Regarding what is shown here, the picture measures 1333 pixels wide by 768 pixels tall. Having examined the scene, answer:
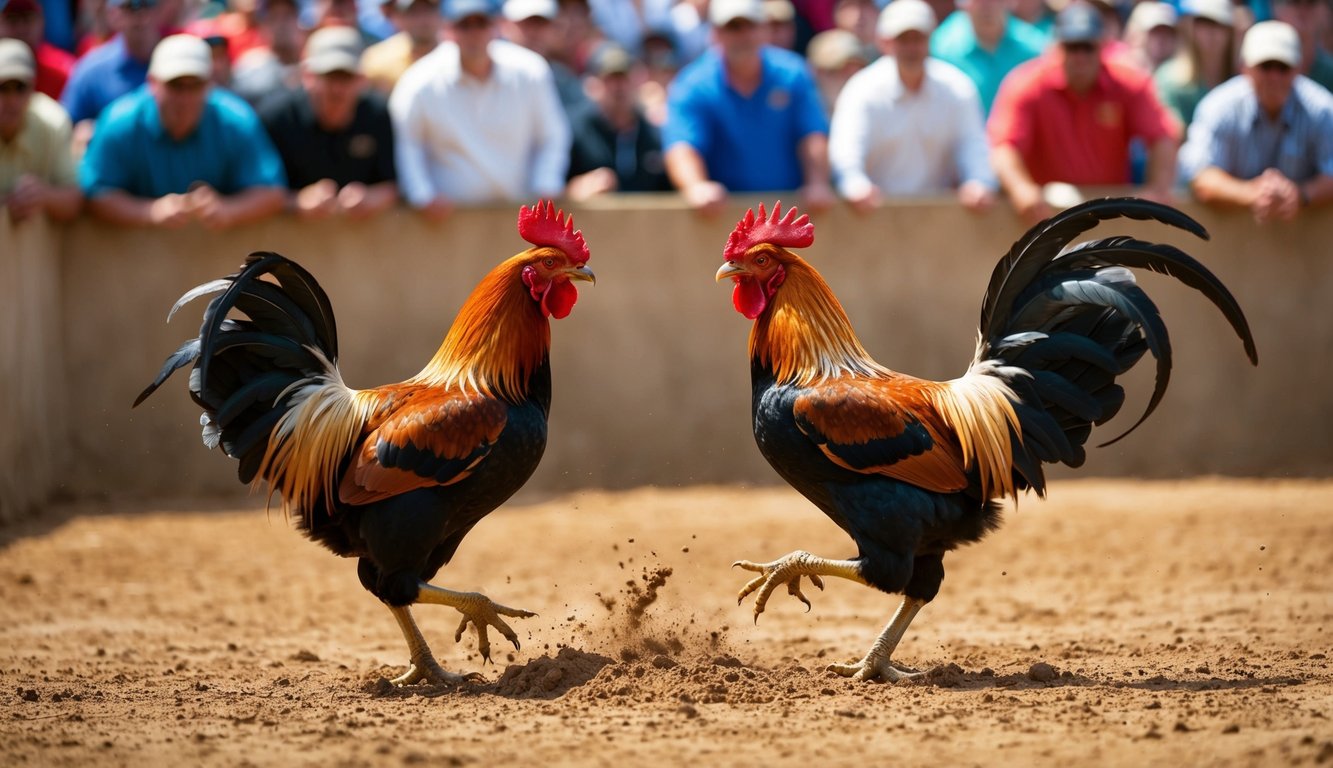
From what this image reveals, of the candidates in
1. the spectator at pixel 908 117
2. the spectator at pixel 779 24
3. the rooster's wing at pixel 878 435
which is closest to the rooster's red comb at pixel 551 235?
the rooster's wing at pixel 878 435

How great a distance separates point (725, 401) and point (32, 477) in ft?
15.1

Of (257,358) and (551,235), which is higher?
(551,235)

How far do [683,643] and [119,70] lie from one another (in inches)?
267

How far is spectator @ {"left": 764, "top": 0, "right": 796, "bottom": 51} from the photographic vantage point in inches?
529

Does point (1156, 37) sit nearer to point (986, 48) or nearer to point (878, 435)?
point (986, 48)

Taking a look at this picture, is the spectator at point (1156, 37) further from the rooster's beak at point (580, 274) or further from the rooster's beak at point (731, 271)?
the rooster's beak at point (580, 274)

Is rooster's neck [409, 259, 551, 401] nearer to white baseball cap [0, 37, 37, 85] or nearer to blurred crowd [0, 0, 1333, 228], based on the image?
blurred crowd [0, 0, 1333, 228]

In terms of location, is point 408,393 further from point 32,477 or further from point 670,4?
point 670,4

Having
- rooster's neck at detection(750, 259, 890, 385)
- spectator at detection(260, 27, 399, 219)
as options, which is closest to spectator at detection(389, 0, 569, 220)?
spectator at detection(260, 27, 399, 219)

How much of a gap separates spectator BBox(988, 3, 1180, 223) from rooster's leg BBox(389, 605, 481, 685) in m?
6.03

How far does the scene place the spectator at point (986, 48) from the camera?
12023 mm

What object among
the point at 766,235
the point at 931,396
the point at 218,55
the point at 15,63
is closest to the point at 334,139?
the point at 218,55

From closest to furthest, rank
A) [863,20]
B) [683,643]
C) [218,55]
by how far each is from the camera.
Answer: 1. [683,643]
2. [218,55]
3. [863,20]

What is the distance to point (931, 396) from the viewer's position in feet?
20.8
